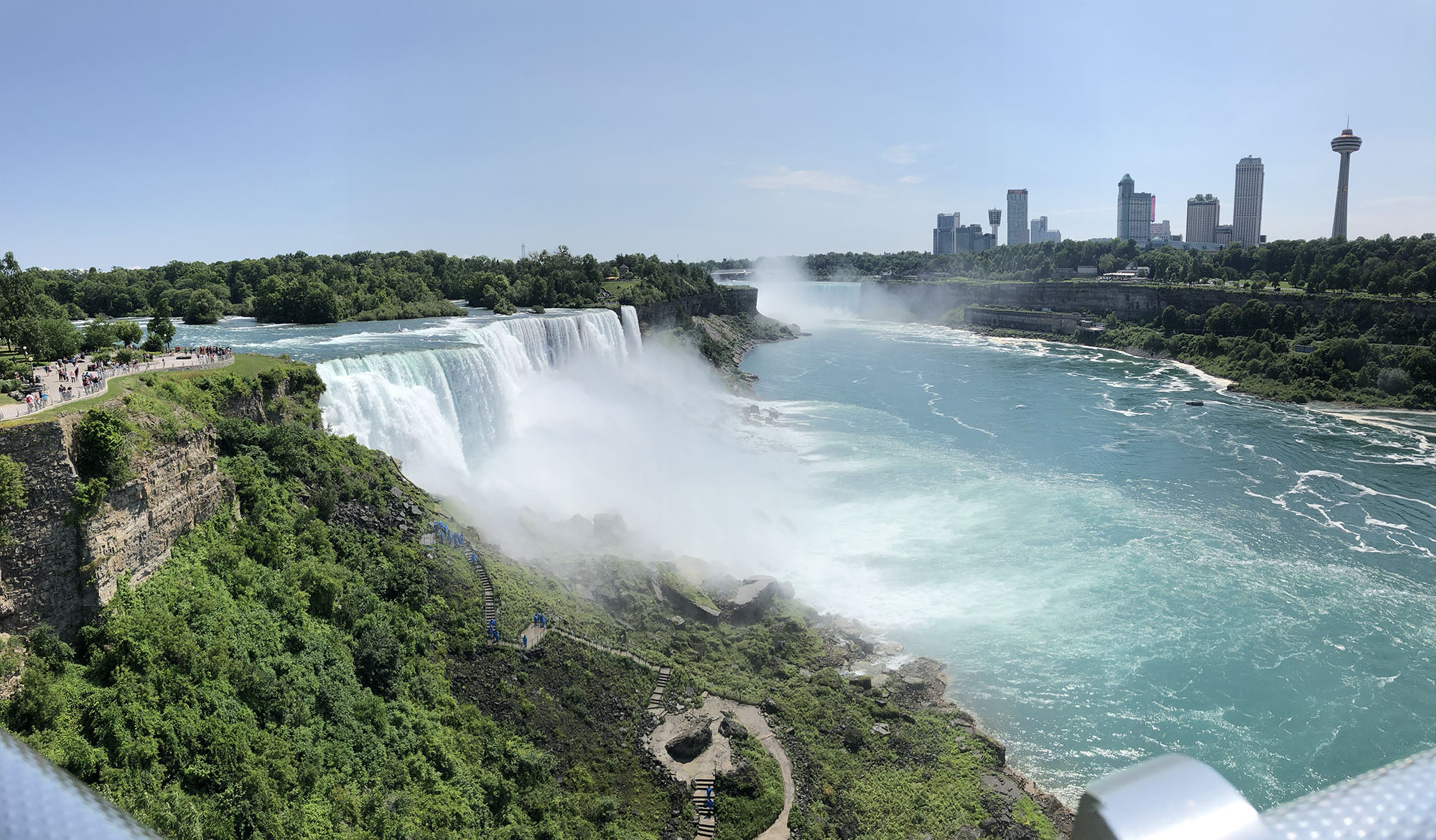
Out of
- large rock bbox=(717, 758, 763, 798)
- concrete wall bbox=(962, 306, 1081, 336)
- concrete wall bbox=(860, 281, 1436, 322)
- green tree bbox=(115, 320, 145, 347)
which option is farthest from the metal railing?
concrete wall bbox=(962, 306, 1081, 336)

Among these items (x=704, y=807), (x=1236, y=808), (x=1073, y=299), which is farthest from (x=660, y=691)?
(x=1073, y=299)

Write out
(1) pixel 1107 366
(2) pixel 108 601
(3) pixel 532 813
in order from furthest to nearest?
(1) pixel 1107 366 → (3) pixel 532 813 → (2) pixel 108 601

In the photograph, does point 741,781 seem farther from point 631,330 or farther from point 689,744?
point 631,330

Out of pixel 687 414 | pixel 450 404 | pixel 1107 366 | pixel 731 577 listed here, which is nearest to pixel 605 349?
pixel 687 414

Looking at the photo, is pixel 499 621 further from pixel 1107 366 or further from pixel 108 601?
pixel 1107 366

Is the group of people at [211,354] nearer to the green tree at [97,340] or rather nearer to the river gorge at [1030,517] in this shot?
the green tree at [97,340]

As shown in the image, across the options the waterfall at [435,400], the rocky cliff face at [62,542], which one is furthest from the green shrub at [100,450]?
the waterfall at [435,400]
